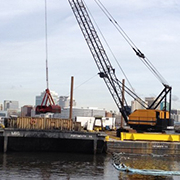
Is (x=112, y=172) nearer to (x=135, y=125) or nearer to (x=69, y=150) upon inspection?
(x=69, y=150)

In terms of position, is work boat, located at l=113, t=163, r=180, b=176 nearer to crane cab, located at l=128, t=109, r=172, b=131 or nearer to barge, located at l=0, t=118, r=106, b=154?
barge, located at l=0, t=118, r=106, b=154

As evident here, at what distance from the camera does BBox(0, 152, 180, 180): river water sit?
130 ft

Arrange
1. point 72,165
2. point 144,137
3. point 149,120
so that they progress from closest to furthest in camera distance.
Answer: point 72,165, point 144,137, point 149,120

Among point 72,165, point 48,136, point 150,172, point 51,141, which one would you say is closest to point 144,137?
point 51,141

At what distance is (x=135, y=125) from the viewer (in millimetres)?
69500

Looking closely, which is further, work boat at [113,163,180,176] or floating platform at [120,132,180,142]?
floating platform at [120,132,180,142]

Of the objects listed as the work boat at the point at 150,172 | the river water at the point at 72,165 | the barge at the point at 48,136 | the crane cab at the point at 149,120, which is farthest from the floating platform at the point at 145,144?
the work boat at the point at 150,172

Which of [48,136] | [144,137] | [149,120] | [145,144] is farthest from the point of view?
[149,120]

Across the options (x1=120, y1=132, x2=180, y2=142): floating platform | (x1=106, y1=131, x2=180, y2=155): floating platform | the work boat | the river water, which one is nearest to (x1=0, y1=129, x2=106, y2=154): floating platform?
(x1=106, y1=131, x2=180, y2=155): floating platform

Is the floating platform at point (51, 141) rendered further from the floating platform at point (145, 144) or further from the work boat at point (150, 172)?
the work boat at point (150, 172)

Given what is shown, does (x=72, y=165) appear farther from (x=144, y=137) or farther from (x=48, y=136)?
(x=144, y=137)

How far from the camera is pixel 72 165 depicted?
153 ft

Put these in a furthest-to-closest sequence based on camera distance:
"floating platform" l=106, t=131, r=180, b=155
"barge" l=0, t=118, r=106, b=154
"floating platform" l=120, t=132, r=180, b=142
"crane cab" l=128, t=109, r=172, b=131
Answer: "crane cab" l=128, t=109, r=172, b=131, "floating platform" l=120, t=132, r=180, b=142, "floating platform" l=106, t=131, r=180, b=155, "barge" l=0, t=118, r=106, b=154

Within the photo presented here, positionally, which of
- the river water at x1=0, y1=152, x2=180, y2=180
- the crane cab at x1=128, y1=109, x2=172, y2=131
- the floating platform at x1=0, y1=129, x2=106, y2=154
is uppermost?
the crane cab at x1=128, y1=109, x2=172, y2=131
